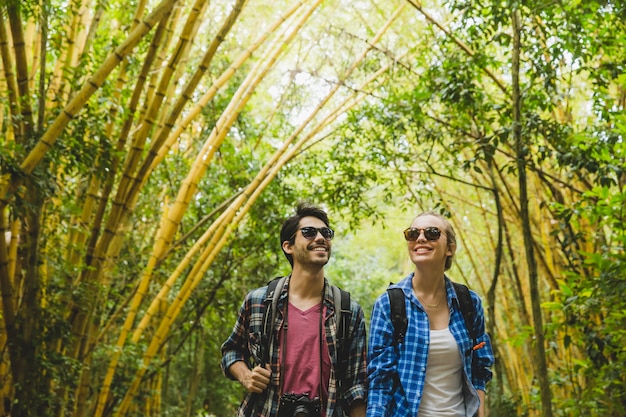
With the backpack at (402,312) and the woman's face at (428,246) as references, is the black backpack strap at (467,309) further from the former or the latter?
the woman's face at (428,246)

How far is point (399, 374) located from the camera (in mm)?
2143

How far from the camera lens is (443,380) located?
7.02ft

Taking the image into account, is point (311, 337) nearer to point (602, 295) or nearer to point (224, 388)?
point (602, 295)

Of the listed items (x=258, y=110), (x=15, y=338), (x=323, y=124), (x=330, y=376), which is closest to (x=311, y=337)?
(x=330, y=376)

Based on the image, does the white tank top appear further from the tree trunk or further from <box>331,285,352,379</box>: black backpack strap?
the tree trunk

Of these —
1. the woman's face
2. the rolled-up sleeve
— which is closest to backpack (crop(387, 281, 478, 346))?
the woman's face

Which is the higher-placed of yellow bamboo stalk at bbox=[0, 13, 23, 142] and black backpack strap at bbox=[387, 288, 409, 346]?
yellow bamboo stalk at bbox=[0, 13, 23, 142]

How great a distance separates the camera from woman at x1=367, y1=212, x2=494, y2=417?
83.0 inches

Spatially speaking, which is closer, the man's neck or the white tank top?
the white tank top

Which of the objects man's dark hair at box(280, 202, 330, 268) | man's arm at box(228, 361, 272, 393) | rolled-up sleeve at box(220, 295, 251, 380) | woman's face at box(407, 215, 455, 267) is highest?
man's dark hair at box(280, 202, 330, 268)

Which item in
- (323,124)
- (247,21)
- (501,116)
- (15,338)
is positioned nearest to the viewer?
(15,338)

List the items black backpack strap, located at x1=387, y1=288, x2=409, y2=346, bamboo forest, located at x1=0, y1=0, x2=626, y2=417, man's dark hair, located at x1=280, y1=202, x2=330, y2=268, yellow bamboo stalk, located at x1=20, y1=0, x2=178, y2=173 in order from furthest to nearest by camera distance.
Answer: bamboo forest, located at x1=0, y1=0, x2=626, y2=417, yellow bamboo stalk, located at x1=20, y1=0, x2=178, y2=173, man's dark hair, located at x1=280, y1=202, x2=330, y2=268, black backpack strap, located at x1=387, y1=288, x2=409, y2=346

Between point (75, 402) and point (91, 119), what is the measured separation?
6.93 ft

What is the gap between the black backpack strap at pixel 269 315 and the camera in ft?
7.27
